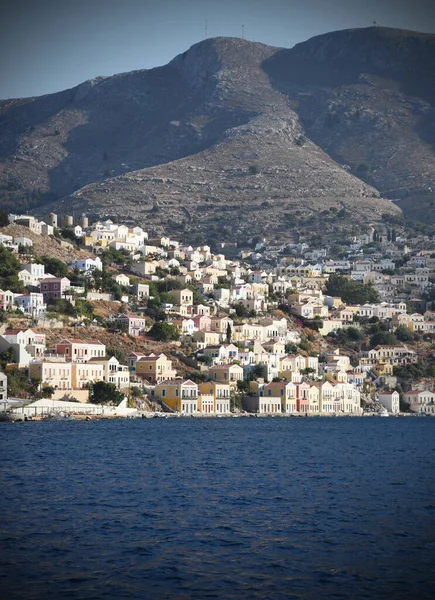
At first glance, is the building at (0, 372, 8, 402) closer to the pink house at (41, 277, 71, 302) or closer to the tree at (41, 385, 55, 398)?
the tree at (41, 385, 55, 398)

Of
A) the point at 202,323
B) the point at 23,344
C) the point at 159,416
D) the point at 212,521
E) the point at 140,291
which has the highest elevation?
the point at 140,291

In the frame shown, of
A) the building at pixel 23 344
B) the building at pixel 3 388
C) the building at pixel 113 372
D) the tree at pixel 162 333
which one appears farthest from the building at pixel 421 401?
the building at pixel 3 388

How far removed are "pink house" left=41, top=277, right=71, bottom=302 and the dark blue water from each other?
5241 cm

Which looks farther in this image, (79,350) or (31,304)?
(31,304)

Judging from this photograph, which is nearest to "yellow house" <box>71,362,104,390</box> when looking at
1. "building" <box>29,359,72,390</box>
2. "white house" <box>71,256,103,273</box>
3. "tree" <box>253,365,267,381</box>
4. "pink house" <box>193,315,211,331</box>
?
"building" <box>29,359,72,390</box>

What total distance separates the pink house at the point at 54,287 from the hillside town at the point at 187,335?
0.52 ft

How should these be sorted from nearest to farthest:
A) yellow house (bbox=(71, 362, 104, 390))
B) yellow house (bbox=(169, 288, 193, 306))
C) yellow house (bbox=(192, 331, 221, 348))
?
yellow house (bbox=(71, 362, 104, 390))
yellow house (bbox=(192, 331, 221, 348))
yellow house (bbox=(169, 288, 193, 306))

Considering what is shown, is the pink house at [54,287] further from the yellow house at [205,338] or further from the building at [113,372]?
the building at [113,372]

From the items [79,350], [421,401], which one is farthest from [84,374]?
[421,401]

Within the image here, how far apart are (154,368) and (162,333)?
13.8m

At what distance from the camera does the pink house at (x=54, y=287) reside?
4820 inches

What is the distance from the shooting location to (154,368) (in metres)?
107

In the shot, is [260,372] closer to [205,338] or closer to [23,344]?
[205,338]

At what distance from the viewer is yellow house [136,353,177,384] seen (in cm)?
10681
